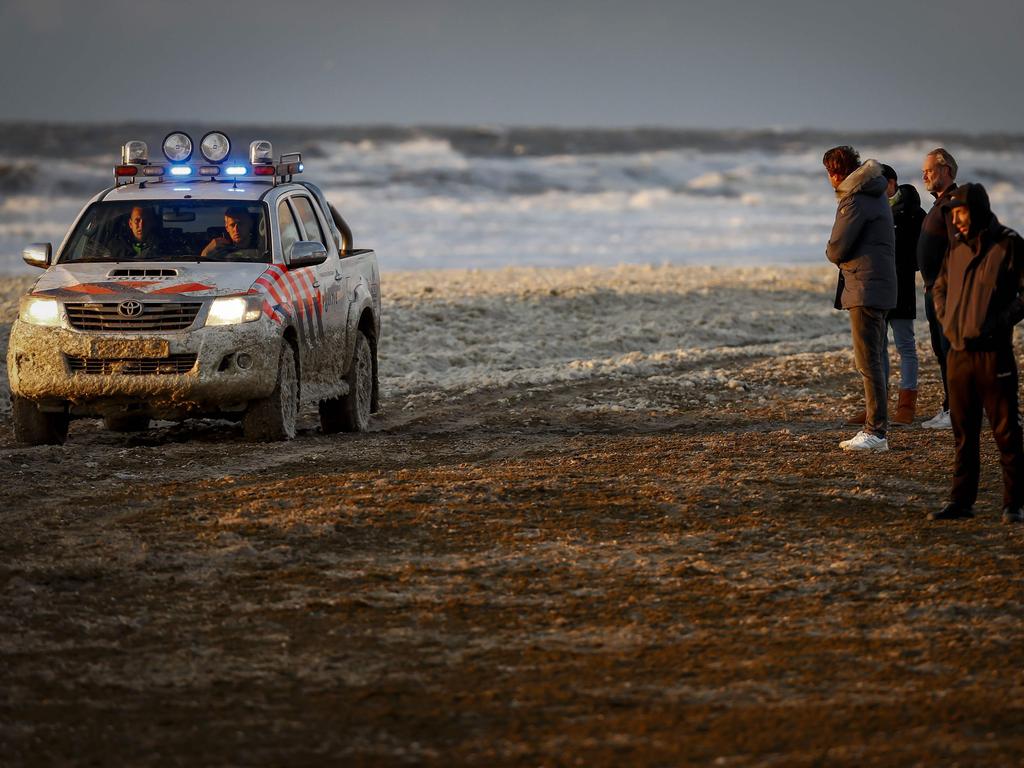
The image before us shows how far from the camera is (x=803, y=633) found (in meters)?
5.77

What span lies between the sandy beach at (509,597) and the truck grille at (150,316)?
81cm

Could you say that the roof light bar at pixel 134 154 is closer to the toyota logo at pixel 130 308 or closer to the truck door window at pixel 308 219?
the truck door window at pixel 308 219

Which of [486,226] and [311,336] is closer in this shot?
[311,336]

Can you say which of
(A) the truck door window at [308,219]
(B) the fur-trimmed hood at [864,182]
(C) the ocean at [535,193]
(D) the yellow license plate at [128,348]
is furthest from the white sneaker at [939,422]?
(C) the ocean at [535,193]

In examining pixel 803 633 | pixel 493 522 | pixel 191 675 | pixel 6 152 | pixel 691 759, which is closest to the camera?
pixel 691 759

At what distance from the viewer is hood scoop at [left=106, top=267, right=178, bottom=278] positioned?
31.7ft

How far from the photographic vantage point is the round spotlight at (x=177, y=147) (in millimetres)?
10812

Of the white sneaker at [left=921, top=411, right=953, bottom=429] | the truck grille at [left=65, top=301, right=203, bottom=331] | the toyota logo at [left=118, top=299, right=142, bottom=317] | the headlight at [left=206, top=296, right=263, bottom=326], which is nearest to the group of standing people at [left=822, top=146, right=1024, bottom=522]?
the white sneaker at [left=921, top=411, right=953, bottom=429]

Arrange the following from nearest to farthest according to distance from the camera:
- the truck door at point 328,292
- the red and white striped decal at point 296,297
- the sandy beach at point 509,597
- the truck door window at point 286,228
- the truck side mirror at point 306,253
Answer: the sandy beach at point 509,597, the red and white striped decal at point 296,297, the truck side mirror at point 306,253, the truck door window at point 286,228, the truck door at point 328,292

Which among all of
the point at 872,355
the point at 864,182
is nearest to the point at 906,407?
the point at 872,355

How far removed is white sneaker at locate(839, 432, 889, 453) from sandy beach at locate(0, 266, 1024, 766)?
11 cm

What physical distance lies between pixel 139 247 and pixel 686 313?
923 centimetres

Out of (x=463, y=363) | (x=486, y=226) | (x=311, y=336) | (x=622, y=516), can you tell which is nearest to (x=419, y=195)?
(x=486, y=226)

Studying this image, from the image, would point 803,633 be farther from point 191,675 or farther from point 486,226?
point 486,226
